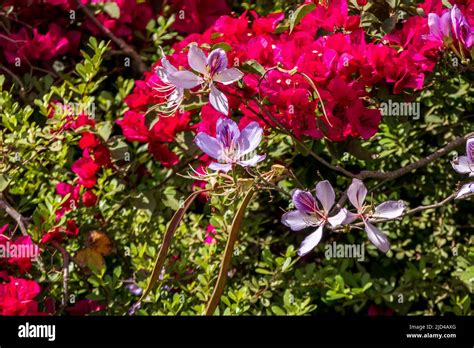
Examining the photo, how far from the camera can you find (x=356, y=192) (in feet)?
4.97

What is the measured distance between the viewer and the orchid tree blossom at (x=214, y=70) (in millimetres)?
1516

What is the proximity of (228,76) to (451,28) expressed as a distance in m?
0.46

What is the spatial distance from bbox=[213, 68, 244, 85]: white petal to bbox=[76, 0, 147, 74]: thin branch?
0.97m

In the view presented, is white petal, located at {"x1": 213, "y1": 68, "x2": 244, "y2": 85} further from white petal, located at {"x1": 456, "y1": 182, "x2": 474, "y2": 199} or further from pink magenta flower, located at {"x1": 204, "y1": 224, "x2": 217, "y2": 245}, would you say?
pink magenta flower, located at {"x1": 204, "y1": 224, "x2": 217, "y2": 245}

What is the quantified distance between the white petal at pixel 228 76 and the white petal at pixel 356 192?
276 millimetres

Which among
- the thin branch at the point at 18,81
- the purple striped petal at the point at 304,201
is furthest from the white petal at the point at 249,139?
the thin branch at the point at 18,81

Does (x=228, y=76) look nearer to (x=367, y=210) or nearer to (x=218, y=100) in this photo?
(x=218, y=100)

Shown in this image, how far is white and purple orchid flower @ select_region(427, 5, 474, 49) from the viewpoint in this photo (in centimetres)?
165

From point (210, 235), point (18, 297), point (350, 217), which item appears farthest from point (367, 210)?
point (18, 297)

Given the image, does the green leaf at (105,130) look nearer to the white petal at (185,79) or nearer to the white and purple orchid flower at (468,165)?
the white petal at (185,79)

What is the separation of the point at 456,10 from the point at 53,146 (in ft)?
3.14

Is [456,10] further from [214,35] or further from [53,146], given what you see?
[53,146]

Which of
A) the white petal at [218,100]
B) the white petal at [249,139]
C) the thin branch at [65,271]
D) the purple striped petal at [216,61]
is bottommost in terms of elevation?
the thin branch at [65,271]

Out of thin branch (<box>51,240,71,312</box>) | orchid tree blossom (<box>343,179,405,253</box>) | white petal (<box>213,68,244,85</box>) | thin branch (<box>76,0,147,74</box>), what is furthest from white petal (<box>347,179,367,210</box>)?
thin branch (<box>76,0,147,74</box>)
